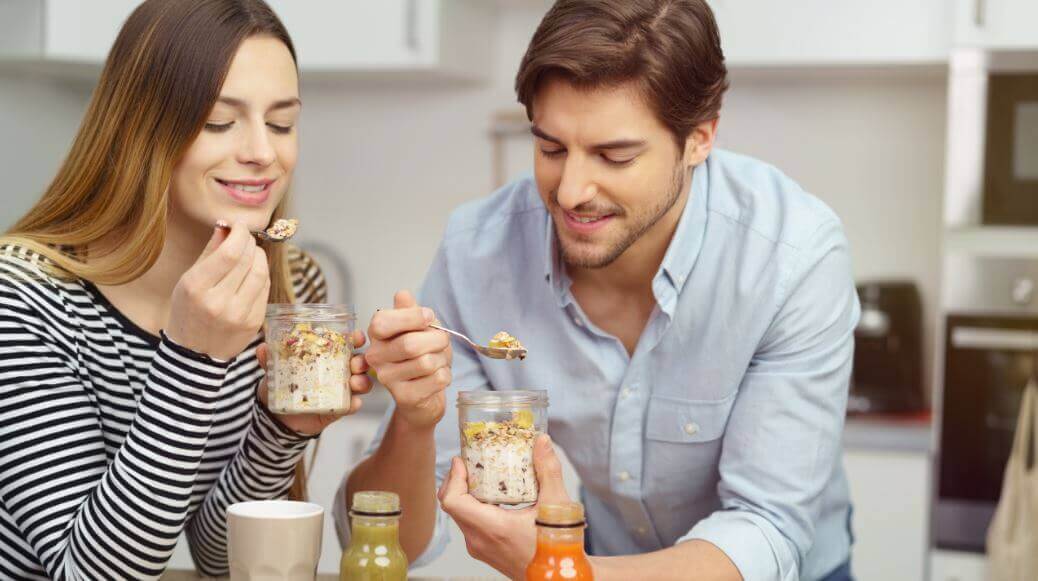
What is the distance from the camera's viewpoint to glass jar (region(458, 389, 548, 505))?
3.97ft

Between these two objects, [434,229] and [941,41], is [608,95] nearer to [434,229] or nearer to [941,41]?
[941,41]

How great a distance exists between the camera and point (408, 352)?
130 cm

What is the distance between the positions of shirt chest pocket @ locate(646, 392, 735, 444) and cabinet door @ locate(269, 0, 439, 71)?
1634 millimetres

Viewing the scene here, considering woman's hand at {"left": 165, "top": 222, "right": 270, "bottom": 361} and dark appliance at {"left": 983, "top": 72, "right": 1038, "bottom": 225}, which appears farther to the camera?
dark appliance at {"left": 983, "top": 72, "right": 1038, "bottom": 225}

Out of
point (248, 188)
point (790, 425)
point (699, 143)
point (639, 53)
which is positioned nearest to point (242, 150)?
point (248, 188)

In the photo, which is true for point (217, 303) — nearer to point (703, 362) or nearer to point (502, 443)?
point (502, 443)

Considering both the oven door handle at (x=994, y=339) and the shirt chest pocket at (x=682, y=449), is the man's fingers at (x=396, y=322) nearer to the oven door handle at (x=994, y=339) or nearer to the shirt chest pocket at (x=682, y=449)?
the shirt chest pocket at (x=682, y=449)

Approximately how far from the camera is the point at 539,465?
1209 millimetres

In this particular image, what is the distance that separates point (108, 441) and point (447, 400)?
1.49ft

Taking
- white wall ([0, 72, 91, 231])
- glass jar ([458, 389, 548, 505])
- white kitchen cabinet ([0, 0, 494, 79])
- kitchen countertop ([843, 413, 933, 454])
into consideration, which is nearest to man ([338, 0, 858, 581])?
glass jar ([458, 389, 548, 505])

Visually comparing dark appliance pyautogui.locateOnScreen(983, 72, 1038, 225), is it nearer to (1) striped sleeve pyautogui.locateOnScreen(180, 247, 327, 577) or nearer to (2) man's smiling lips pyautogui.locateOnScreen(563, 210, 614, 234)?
(2) man's smiling lips pyautogui.locateOnScreen(563, 210, 614, 234)

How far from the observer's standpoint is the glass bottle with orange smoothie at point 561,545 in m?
1.03

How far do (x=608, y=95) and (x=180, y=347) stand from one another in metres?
0.60

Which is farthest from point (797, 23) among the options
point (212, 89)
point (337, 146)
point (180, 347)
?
point (180, 347)
